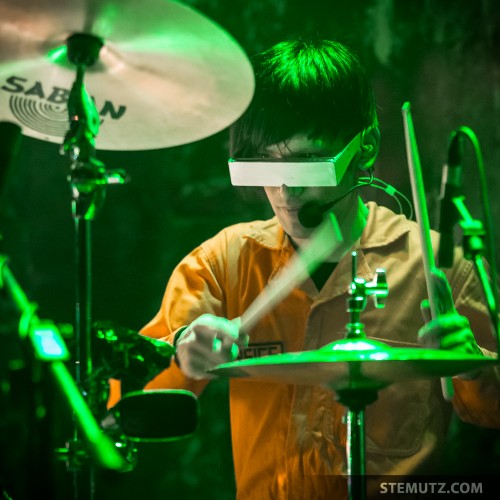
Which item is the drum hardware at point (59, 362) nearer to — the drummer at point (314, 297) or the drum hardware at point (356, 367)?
the drum hardware at point (356, 367)

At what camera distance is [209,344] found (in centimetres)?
132

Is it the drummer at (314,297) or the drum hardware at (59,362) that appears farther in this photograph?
the drummer at (314,297)

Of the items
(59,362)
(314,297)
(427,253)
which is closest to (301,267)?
(314,297)

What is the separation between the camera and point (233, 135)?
176cm

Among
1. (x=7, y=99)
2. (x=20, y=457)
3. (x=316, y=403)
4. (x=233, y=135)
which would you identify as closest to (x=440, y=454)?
(x=316, y=403)

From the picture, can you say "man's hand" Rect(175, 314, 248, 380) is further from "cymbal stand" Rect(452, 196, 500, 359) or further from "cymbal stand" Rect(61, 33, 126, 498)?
"cymbal stand" Rect(452, 196, 500, 359)

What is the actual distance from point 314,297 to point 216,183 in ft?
1.37

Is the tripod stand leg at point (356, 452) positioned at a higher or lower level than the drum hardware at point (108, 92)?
lower

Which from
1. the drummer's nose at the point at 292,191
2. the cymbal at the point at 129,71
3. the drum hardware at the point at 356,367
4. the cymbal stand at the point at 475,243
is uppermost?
the cymbal at the point at 129,71

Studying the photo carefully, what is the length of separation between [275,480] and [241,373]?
21.0 inches

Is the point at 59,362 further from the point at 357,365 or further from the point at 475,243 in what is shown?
the point at 475,243

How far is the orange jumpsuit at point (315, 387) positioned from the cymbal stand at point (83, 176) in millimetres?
456

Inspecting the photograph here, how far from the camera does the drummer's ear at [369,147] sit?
1762mm
